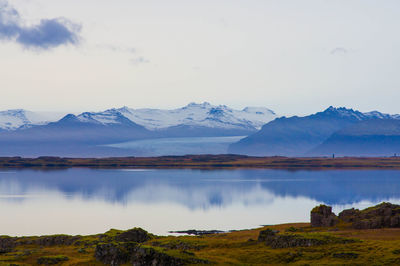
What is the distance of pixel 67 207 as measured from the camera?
101125 millimetres

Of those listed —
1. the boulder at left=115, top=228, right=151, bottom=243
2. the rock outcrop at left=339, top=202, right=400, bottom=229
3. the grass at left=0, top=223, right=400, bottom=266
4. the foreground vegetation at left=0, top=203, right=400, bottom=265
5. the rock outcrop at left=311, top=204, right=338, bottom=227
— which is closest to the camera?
the foreground vegetation at left=0, top=203, right=400, bottom=265

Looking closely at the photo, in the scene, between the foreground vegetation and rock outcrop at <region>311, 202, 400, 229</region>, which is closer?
the foreground vegetation

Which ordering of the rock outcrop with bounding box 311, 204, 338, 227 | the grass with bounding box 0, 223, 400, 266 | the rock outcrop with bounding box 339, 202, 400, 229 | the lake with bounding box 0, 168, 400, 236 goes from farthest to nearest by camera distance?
1. the lake with bounding box 0, 168, 400, 236
2. the rock outcrop with bounding box 311, 204, 338, 227
3. the rock outcrop with bounding box 339, 202, 400, 229
4. the grass with bounding box 0, 223, 400, 266

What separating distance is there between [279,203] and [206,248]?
67.5 meters

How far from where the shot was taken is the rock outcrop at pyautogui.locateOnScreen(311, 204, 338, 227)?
189 feet

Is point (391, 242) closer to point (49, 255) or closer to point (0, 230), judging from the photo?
point (49, 255)

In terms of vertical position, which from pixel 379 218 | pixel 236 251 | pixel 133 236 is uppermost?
pixel 379 218

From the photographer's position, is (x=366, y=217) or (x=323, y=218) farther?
(x=323, y=218)

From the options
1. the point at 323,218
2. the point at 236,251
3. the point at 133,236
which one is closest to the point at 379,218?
the point at 323,218

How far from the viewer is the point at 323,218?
58.1m

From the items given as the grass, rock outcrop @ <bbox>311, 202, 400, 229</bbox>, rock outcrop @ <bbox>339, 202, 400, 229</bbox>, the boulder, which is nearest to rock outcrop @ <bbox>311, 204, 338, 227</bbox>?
rock outcrop @ <bbox>311, 202, 400, 229</bbox>

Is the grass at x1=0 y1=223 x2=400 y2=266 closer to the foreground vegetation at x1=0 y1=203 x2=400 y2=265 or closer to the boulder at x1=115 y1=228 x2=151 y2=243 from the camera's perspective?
the foreground vegetation at x1=0 y1=203 x2=400 y2=265

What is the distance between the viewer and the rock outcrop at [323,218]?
57594mm

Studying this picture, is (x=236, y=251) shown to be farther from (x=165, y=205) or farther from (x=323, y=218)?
(x=165, y=205)
